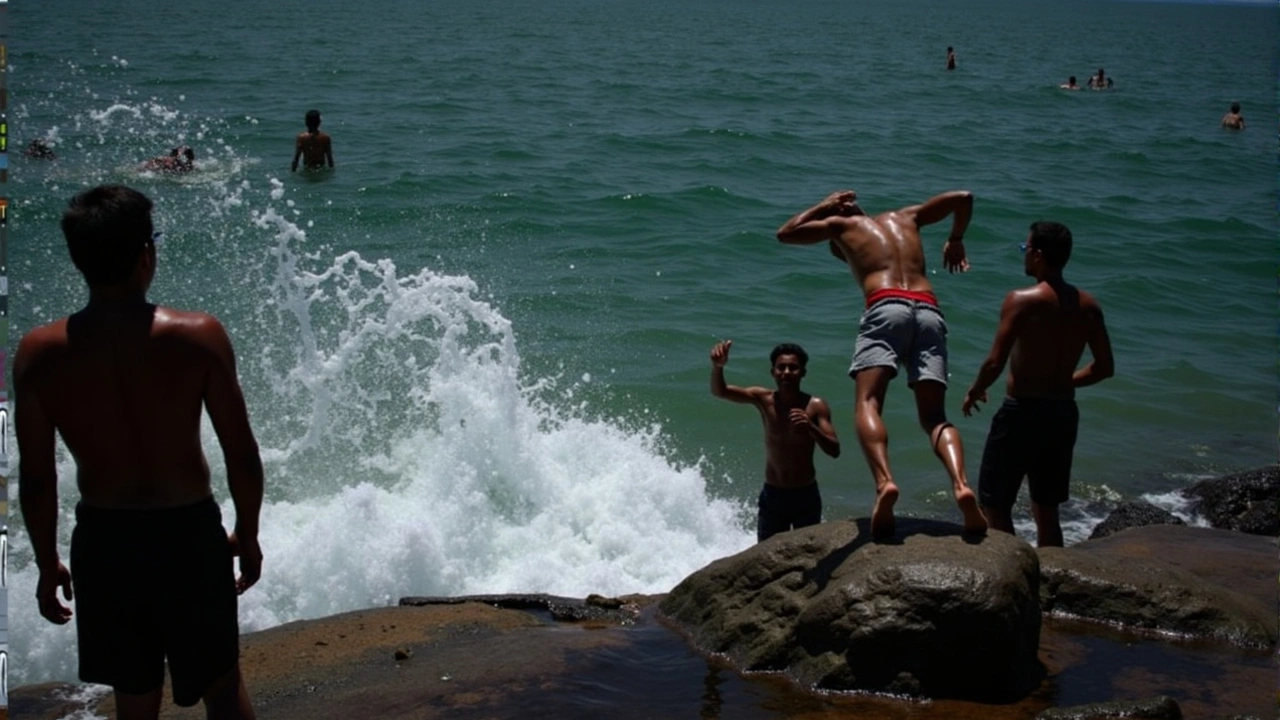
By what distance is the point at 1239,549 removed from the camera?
24.8 feet

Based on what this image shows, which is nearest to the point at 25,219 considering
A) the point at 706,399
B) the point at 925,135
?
the point at 706,399

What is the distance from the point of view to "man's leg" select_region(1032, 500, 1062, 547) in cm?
676

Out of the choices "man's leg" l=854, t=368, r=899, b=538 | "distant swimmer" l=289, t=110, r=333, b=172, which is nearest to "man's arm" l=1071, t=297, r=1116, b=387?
"man's leg" l=854, t=368, r=899, b=538

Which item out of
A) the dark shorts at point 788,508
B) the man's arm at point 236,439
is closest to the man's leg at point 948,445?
the dark shorts at point 788,508

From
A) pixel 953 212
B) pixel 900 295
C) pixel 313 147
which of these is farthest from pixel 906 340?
pixel 313 147

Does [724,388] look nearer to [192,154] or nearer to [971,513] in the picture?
[971,513]

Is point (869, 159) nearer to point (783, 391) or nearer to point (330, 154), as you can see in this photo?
point (330, 154)

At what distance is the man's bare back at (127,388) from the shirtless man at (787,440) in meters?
3.16

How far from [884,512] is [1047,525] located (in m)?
1.82

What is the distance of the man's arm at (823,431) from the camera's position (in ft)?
20.9

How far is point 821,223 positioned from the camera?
6.33 meters

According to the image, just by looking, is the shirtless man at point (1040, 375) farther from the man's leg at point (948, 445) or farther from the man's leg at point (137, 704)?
the man's leg at point (137, 704)

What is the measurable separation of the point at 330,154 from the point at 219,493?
9595 mm

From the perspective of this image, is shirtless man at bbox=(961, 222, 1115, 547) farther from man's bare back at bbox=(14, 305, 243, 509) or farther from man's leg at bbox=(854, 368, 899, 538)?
man's bare back at bbox=(14, 305, 243, 509)
